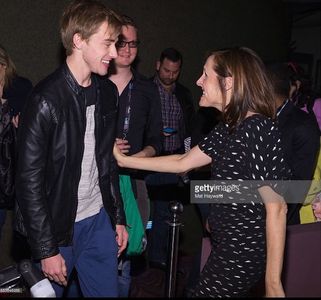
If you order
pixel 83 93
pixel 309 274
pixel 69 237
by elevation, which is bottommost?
pixel 309 274

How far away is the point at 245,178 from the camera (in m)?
1.91

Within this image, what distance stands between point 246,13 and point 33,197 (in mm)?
4685

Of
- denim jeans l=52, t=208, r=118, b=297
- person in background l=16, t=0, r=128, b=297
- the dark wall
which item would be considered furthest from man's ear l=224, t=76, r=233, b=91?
the dark wall

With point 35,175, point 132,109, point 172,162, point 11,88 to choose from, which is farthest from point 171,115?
point 35,175

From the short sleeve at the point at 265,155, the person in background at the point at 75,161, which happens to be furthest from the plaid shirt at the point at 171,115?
the short sleeve at the point at 265,155

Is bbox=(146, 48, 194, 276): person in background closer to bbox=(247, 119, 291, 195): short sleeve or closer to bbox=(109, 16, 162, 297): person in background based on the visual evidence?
bbox=(109, 16, 162, 297): person in background

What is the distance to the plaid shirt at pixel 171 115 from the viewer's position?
15.3 feet

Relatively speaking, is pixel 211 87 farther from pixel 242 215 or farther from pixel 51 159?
pixel 51 159

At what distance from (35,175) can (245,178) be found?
92cm

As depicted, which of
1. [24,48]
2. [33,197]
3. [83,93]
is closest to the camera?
[33,197]

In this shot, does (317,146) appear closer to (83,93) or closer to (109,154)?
(109,154)

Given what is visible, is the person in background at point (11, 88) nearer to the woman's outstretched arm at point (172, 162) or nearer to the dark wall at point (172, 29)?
the dark wall at point (172, 29)

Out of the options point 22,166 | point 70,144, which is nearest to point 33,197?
point 22,166

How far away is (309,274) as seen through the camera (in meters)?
2.95
